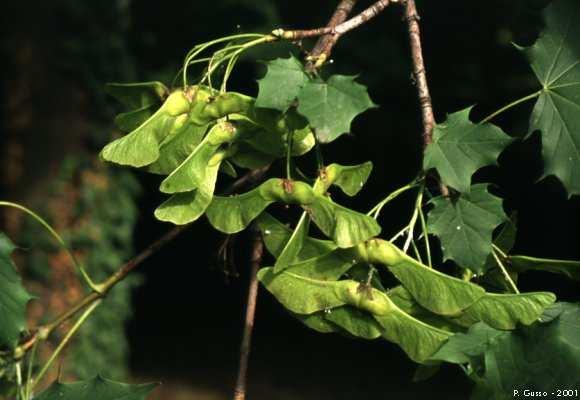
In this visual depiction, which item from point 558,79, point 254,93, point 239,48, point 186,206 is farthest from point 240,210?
point 254,93

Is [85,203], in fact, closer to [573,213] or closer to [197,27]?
[197,27]

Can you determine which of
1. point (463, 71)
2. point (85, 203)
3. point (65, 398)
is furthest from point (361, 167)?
point (463, 71)

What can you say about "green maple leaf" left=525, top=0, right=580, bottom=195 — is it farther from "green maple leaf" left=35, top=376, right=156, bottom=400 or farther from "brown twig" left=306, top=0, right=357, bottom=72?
"green maple leaf" left=35, top=376, right=156, bottom=400

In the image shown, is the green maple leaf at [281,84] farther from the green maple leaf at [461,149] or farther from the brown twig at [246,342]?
the brown twig at [246,342]

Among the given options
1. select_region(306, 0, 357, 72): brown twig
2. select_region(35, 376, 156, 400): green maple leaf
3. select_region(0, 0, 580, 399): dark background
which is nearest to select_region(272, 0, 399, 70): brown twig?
select_region(306, 0, 357, 72): brown twig

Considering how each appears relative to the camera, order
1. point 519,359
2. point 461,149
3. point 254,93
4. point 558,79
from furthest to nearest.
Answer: point 254,93
point 558,79
point 461,149
point 519,359

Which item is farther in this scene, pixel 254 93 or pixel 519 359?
pixel 254 93

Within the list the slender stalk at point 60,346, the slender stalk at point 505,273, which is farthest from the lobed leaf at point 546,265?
the slender stalk at point 60,346

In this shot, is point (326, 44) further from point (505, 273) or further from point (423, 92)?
point (505, 273)
